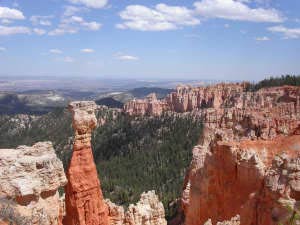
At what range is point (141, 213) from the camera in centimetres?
2378

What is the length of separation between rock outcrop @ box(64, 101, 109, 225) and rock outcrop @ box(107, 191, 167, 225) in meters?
1.36

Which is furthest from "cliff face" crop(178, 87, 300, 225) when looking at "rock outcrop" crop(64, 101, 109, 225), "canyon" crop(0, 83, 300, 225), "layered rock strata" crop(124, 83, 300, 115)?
"layered rock strata" crop(124, 83, 300, 115)

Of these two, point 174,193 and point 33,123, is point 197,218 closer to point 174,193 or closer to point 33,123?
point 174,193

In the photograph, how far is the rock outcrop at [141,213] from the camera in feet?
76.1

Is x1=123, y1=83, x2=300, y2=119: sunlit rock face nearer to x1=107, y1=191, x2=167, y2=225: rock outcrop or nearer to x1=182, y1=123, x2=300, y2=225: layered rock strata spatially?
x1=182, y1=123, x2=300, y2=225: layered rock strata

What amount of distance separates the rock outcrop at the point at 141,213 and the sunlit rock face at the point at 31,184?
800cm

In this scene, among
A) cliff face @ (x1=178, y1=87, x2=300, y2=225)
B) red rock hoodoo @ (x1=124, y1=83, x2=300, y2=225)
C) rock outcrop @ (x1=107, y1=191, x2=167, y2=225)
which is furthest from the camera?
rock outcrop @ (x1=107, y1=191, x2=167, y2=225)

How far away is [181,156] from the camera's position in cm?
10081

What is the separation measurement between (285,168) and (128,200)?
56.7 meters

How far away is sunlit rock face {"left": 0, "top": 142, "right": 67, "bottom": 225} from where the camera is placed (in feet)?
43.1

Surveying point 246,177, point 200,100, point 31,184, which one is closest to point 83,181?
point 31,184

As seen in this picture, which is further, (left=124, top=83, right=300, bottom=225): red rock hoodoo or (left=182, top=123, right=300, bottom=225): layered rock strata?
(left=182, top=123, right=300, bottom=225): layered rock strata

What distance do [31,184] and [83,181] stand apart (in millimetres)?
6608

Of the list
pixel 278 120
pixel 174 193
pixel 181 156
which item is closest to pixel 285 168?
pixel 278 120
